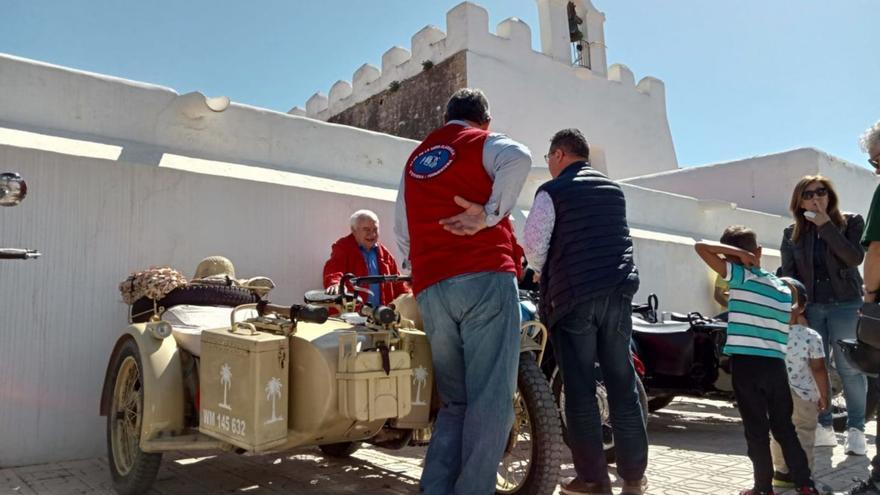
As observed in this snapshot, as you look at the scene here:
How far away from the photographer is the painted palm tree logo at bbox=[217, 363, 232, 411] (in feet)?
9.20

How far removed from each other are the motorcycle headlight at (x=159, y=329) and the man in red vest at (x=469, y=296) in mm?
1487

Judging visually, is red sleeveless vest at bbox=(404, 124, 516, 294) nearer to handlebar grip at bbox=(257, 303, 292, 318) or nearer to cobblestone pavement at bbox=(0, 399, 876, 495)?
handlebar grip at bbox=(257, 303, 292, 318)

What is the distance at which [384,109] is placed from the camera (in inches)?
661

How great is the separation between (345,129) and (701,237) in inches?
259

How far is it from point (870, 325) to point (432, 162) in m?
2.12

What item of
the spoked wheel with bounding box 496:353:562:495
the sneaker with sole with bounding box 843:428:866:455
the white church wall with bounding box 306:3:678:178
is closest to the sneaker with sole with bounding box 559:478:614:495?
the spoked wheel with bounding box 496:353:562:495

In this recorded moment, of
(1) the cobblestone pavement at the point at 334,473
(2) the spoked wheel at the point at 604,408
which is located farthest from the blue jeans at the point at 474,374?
(2) the spoked wheel at the point at 604,408

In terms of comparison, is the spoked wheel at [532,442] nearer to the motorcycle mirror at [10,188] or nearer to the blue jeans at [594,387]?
the blue jeans at [594,387]

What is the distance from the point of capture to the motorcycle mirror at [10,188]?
2.71 m

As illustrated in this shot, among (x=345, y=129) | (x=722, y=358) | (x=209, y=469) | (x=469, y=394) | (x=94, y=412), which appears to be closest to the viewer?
(x=469, y=394)

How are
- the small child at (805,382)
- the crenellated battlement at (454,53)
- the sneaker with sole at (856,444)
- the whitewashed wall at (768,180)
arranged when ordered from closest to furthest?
the small child at (805,382)
the sneaker with sole at (856,444)
the whitewashed wall at (768,180)
the crenellated battlement at (454,53)

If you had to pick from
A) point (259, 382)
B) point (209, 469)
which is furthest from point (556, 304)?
point (209, 469)

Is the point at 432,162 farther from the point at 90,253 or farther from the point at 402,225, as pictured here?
the point at 90,253

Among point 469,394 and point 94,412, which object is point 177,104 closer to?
point 94,412
